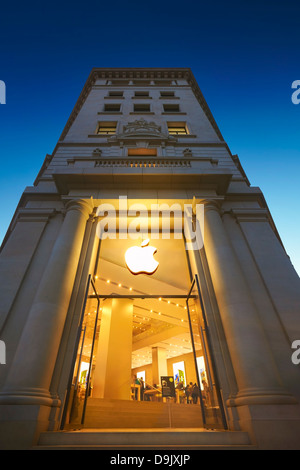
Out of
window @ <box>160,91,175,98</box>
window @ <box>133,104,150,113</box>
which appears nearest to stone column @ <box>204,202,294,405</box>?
window @ <box>133,104,150,113</box>

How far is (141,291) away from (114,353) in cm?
385

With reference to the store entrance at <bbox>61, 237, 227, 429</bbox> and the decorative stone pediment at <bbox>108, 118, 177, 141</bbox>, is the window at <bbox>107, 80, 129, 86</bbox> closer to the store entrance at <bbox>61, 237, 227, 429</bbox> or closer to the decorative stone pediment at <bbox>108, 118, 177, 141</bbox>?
the decorative stone pediment at <bbox>108, 118, 177, 141</bbox>

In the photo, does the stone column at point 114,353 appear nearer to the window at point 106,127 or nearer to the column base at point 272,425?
the column base at point 272,425

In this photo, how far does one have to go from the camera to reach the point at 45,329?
5.75 meters

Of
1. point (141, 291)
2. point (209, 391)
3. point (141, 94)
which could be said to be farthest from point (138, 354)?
point (141, 94)

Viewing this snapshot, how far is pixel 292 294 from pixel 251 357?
2.69 metres

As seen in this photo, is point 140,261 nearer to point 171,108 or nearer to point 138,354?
point 171,108

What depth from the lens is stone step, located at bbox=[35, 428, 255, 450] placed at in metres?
4.09

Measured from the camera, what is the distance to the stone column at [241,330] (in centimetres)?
506

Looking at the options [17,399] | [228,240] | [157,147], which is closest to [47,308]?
[17,399]

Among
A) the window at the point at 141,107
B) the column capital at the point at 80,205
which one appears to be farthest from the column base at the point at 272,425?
the window at the point at 141,107

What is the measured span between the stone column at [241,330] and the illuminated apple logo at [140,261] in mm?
1988

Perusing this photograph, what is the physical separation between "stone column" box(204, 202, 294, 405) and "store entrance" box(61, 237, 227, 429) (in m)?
0.71
